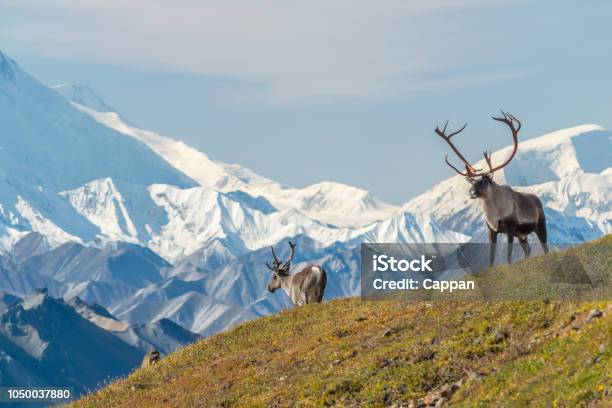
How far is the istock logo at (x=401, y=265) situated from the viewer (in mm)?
37375

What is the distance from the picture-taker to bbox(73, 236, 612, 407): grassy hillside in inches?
989

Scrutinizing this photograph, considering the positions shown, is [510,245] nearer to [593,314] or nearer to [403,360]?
[403,360]

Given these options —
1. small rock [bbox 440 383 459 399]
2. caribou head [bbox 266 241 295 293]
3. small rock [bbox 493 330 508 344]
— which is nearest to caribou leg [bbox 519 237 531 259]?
small rock [bbox 493 330 508 344]

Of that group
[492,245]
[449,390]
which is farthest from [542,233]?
[449,390]

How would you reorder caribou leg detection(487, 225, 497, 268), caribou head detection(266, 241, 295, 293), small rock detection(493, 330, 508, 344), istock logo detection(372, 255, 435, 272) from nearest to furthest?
small rock detection(493, 330, 508, 344)
istock logo detection(372, 255, 435, 272)
caribou leg detection(487, 225, 497, 268)
caribou head detection(266, 241, 295, 293)

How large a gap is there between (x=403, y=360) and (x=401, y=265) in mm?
8217

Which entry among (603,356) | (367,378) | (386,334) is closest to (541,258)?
(386,334)

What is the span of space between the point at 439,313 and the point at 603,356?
11.6 meters
